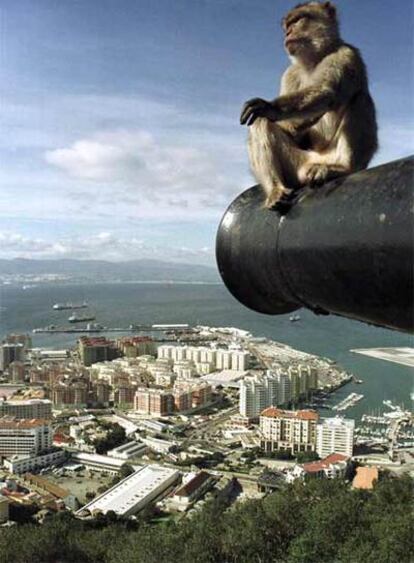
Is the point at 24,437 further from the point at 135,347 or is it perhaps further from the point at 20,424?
the point at 135,347

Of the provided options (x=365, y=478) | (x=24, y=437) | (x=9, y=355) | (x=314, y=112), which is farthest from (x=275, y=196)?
(x=9, y=355)

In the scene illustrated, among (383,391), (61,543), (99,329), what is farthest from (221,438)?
(99,329)

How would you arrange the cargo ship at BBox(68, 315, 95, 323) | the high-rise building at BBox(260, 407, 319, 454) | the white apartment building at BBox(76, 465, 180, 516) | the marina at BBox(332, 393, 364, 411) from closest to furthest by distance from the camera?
1. the white apartment building at BBox(76, 465, 180, 516)
2. the high-rise building at BBox(260, 407, 319, 454)
3. the marina at BBox(332, 393, 364, 411)
4. the cargo ship at BBox(68, 315, 95, 323)

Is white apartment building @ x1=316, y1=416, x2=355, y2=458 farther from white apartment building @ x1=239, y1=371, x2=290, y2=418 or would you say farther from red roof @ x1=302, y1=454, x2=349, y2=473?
white apartment building @ x1=239, y1=371, x2=290, y2=418

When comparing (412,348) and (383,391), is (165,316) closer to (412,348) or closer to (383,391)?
(412,348)

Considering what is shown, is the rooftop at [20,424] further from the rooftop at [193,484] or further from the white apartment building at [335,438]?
the white apartment building at [335,438]

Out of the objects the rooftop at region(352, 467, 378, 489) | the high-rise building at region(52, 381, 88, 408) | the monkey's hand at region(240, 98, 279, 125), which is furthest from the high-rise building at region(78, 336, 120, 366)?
the monkey's hand at region(240, 98, 279, 125)
